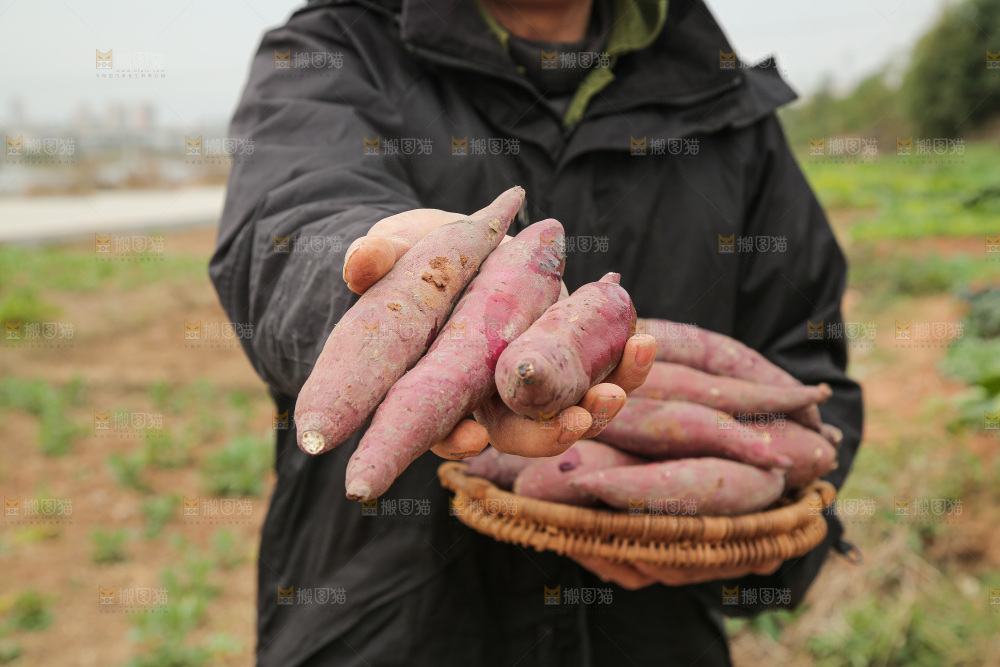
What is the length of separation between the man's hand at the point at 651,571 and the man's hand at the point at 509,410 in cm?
53

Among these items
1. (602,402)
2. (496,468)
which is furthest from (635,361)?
(496,468)

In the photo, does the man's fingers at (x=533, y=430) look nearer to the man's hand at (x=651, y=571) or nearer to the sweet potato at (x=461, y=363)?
the sweet potato at (x=461, y=363)

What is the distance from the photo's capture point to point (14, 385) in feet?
15.3

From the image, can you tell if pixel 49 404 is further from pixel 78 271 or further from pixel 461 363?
pixel 461 363

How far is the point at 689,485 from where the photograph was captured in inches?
52.8

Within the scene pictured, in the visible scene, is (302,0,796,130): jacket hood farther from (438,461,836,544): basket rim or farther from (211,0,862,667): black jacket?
(438,461,836,544): basket rim

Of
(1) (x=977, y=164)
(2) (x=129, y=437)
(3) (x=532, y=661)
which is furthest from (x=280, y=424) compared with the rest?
(1) (x=977, y=164)

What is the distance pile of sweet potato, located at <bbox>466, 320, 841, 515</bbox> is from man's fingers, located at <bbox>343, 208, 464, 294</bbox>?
49 centimetres

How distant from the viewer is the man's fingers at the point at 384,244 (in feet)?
2.90

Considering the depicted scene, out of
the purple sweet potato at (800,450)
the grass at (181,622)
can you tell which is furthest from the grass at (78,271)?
the purple sweet potato at (800,450)

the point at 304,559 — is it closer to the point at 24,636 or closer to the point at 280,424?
the point at 280,424

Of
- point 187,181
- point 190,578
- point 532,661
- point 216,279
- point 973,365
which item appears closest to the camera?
point 216,279

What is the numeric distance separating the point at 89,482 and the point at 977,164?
41.8 ft

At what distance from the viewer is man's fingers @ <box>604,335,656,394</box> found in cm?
88
